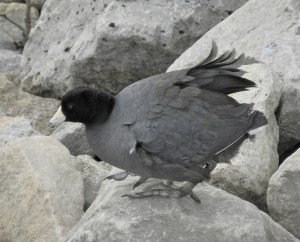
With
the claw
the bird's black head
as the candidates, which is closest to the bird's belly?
the bird's black head

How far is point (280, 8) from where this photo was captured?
7.98 metres

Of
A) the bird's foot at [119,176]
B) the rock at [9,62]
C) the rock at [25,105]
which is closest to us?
the bird's foot at [119,176]

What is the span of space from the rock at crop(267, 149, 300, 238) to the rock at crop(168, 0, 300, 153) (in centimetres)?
115

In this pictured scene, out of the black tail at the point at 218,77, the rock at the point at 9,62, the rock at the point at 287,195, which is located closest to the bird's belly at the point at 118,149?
the black tail at the point at 218,77

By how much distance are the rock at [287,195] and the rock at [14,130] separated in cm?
275

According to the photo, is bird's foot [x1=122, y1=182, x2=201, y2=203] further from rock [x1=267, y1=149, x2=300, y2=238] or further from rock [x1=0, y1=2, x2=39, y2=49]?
rock [x1=0, y1=2, x2=39, y2=49]

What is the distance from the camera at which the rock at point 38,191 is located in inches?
235

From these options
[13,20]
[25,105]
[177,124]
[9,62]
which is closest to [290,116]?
[177,124]

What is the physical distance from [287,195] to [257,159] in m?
0.63

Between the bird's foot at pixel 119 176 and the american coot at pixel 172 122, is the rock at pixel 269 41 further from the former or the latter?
the bird's foot at pixel 119 176

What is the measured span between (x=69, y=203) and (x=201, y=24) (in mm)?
3352

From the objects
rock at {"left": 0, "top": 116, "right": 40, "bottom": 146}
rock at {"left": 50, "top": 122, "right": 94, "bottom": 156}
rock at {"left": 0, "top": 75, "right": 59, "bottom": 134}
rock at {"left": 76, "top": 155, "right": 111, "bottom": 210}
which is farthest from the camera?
rock at {"left": 0, "top": 75, "right": 59, "bottom": 134}

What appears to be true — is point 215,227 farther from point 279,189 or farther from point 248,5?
point 248,5

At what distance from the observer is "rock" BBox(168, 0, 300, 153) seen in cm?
696
